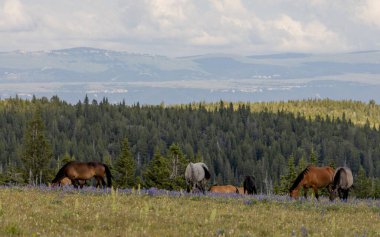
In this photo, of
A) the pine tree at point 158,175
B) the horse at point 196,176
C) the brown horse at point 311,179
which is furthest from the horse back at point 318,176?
the pine tree at point 158,175

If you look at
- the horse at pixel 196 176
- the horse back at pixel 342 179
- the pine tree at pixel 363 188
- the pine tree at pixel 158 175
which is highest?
the horse back at pixel 342 179

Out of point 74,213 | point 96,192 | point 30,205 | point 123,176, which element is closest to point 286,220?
point 74,213

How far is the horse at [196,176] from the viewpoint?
34.5 m

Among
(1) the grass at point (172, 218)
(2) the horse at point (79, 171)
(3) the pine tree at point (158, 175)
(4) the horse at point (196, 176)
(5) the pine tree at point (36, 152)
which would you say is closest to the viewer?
(1) the grass at point (172, 218)

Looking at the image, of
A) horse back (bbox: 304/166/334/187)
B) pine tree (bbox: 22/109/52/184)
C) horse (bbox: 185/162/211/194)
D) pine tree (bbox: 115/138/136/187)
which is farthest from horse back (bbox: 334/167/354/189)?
pine tree (bbox: 22/109/52/184)

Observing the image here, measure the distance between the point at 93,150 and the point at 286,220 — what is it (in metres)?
181

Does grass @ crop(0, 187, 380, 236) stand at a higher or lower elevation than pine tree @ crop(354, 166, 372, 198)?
higher

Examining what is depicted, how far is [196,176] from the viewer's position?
34469 millimetres

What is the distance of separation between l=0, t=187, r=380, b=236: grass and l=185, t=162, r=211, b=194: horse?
404 inches

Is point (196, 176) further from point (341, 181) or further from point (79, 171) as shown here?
point (341, 181)

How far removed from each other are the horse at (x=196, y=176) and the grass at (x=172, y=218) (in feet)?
33.7

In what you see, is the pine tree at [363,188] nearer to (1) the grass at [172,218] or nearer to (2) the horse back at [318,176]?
(2) the horse back at [318,176]

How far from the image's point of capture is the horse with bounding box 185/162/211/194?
3447 centimetres

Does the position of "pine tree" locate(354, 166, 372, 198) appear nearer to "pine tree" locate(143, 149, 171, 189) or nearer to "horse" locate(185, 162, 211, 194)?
"pine tree" locate(143, 149, 171, 189)
